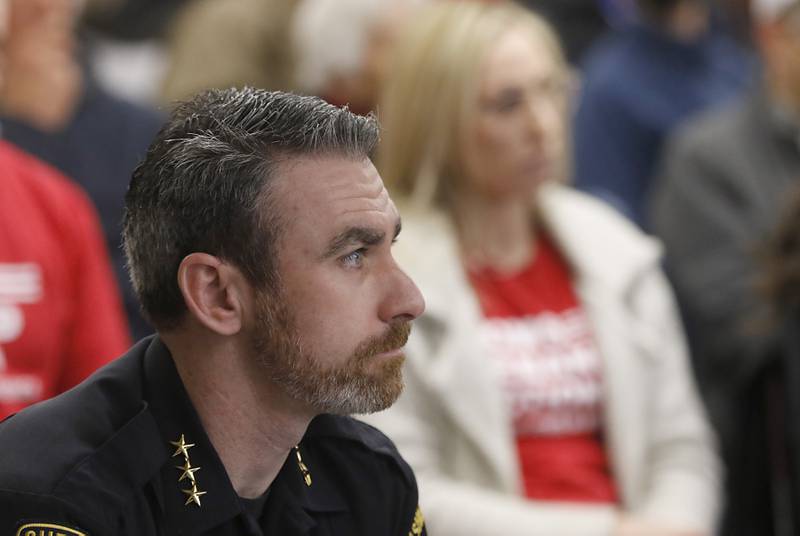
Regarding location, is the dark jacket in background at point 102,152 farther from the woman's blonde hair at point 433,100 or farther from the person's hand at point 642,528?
the person's hand at point 642,528

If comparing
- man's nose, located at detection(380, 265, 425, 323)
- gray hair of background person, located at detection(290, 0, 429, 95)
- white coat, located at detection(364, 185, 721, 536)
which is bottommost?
white coat, located at detection(364, 185, 721, 536)

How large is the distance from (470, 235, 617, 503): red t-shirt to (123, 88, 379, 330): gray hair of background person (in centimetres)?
138

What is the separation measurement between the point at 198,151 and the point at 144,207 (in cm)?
11

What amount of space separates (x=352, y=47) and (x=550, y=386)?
5.29 ft

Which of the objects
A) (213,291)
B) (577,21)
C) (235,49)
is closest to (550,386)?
(213,291)

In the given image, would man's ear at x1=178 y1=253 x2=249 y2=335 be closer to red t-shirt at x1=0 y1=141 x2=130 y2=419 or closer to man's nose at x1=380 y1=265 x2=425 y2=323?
man's nose at x1=380 y1=265 x2=425 y2=323

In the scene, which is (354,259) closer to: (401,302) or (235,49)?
(401,302)

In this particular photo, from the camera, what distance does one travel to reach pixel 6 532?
1.68m

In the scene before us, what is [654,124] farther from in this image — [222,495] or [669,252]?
[222,495]

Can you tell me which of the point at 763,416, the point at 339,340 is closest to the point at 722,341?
the point at 763,416

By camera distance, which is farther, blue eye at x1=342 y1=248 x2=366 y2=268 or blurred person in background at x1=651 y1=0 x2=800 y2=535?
blurred person in background at x1=651 y1=0 x2=800 y2=535

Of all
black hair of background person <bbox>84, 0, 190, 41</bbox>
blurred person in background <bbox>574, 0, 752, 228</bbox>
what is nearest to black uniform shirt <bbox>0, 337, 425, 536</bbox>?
blurred person in background <bbox>574, 0, 752, 228</bbox>

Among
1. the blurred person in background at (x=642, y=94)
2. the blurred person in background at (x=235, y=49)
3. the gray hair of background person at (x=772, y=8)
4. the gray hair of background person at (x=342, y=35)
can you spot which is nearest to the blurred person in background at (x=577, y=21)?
the blurred person in background at (x=642, y=94)

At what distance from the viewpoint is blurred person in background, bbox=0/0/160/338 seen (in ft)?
12.1
